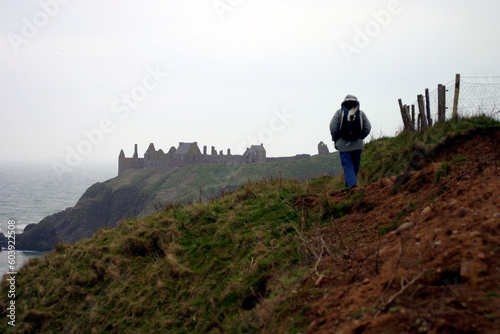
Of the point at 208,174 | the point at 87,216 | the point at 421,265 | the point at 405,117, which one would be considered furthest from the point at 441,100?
the point at 208,174

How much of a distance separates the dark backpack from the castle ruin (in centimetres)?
8550

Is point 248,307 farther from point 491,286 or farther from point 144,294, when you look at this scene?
point 491,286

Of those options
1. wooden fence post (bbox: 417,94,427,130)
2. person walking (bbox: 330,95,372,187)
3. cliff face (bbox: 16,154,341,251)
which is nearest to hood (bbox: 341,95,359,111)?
person walking (bbox: 330,95,372,187)

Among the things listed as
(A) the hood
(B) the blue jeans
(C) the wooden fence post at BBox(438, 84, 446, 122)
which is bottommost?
(B) the blue jeans

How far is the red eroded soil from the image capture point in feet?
9.14

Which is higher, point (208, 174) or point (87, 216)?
point (208, 174)

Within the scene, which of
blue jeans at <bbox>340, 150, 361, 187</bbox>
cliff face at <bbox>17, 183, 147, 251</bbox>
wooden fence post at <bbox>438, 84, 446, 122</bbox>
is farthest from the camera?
cliff face at <bbox>17, 183, 147, 251</bbox>

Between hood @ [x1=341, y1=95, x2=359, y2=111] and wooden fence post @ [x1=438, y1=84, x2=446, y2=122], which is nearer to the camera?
hood @ [x1=341, y1=95, x2=359, y2=111]

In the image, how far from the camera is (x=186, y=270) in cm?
689

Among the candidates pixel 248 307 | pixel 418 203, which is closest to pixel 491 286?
pixel 418 203

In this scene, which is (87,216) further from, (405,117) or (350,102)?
(350,102)

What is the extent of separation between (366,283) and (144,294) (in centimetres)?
447

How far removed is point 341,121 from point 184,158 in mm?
87452

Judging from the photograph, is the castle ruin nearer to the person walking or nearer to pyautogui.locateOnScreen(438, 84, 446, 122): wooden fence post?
pyautogui.locateOnScreen(438, 84, 446, 122): wooden fence post
